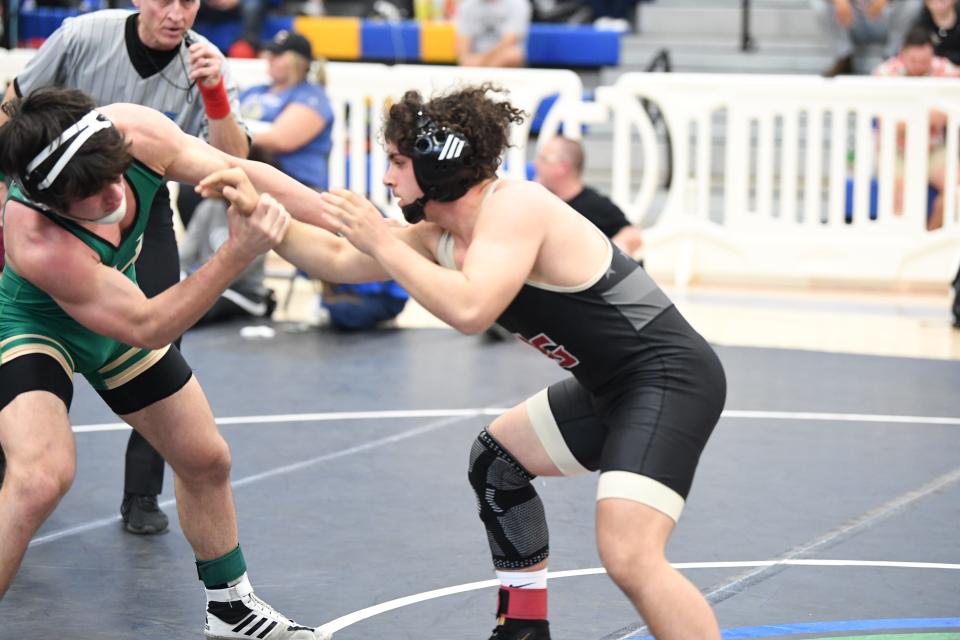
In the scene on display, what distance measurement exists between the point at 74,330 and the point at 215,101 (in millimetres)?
1298

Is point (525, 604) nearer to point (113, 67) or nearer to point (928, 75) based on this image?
point (113, 67)

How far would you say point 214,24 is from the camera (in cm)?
1395

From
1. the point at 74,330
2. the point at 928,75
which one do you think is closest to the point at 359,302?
the point at 928,75

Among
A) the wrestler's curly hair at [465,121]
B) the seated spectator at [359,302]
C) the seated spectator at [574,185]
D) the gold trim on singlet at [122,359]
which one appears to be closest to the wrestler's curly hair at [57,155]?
the gold trim on singlet at [122,359]

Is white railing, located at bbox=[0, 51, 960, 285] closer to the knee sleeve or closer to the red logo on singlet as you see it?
the knee sleeve

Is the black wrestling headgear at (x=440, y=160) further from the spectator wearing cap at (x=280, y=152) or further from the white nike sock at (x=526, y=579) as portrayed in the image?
the spectator wearing cap at (x=280, y=152)

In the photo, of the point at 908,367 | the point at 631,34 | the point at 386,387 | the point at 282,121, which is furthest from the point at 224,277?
the point at 631,34

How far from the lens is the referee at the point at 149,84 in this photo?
488 cm

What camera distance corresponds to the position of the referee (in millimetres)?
4879

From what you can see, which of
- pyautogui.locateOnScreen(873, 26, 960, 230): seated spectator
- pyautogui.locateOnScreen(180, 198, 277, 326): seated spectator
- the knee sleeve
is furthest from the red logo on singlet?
pyautogui.locateOnScreen(873, 26, 960, 230): seated spectator

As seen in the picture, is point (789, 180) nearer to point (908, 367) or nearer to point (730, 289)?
point (730, 289)

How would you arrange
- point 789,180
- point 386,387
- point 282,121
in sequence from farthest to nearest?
point 789,180, point 282,121, point 386,387

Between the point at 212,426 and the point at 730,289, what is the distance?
22.0 feet

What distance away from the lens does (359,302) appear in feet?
28.6
